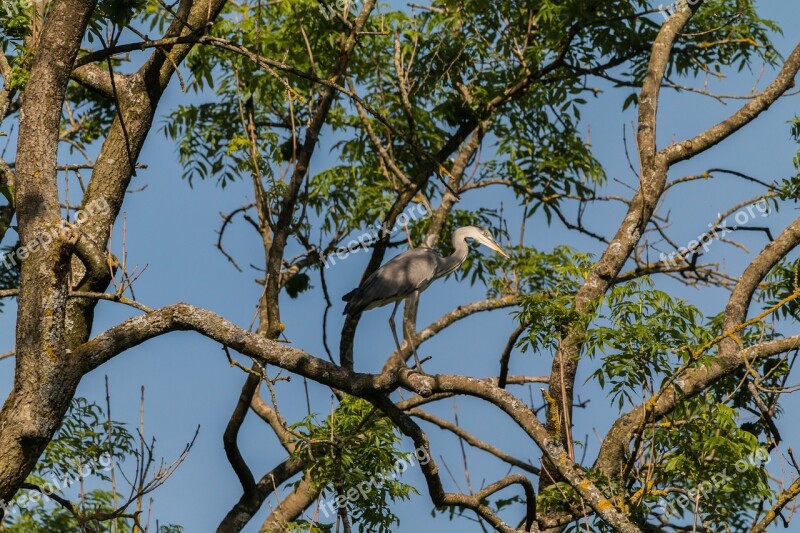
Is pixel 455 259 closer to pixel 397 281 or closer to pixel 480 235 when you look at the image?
pixel 480 235

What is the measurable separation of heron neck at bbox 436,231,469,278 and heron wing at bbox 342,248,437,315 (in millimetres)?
320

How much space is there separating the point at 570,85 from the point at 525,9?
3.80 feet

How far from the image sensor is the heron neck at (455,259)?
1030cm

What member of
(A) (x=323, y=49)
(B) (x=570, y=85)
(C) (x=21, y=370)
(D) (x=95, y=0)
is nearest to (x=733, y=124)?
(B) (x=570, y=85)

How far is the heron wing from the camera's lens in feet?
30.9

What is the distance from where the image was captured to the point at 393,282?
373 inches

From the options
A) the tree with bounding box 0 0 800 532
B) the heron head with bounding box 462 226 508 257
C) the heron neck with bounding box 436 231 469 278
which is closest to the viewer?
the tree with bounding box 0 0 800 532

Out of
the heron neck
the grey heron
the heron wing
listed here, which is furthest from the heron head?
the heron wing

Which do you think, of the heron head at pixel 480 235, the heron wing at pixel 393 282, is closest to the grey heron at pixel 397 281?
the heron wing at pixel 393 282

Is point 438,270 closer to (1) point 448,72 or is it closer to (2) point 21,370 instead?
(1) point 448,72

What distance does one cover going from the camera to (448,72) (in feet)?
42.4

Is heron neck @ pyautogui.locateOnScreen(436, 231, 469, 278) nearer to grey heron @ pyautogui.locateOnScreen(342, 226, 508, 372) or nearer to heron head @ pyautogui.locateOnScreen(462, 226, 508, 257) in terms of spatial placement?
grey heron @ pyautogui.locateOnScreen(342, 226, 508, 372)

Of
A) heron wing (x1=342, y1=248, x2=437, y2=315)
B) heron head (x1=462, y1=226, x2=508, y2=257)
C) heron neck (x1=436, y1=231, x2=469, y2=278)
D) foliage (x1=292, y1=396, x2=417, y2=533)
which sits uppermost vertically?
heron head (x1=462, y1=226, x2=508, y2=257)

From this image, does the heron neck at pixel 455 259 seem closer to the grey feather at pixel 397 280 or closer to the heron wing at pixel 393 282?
the grey feather at pixel 397 280
